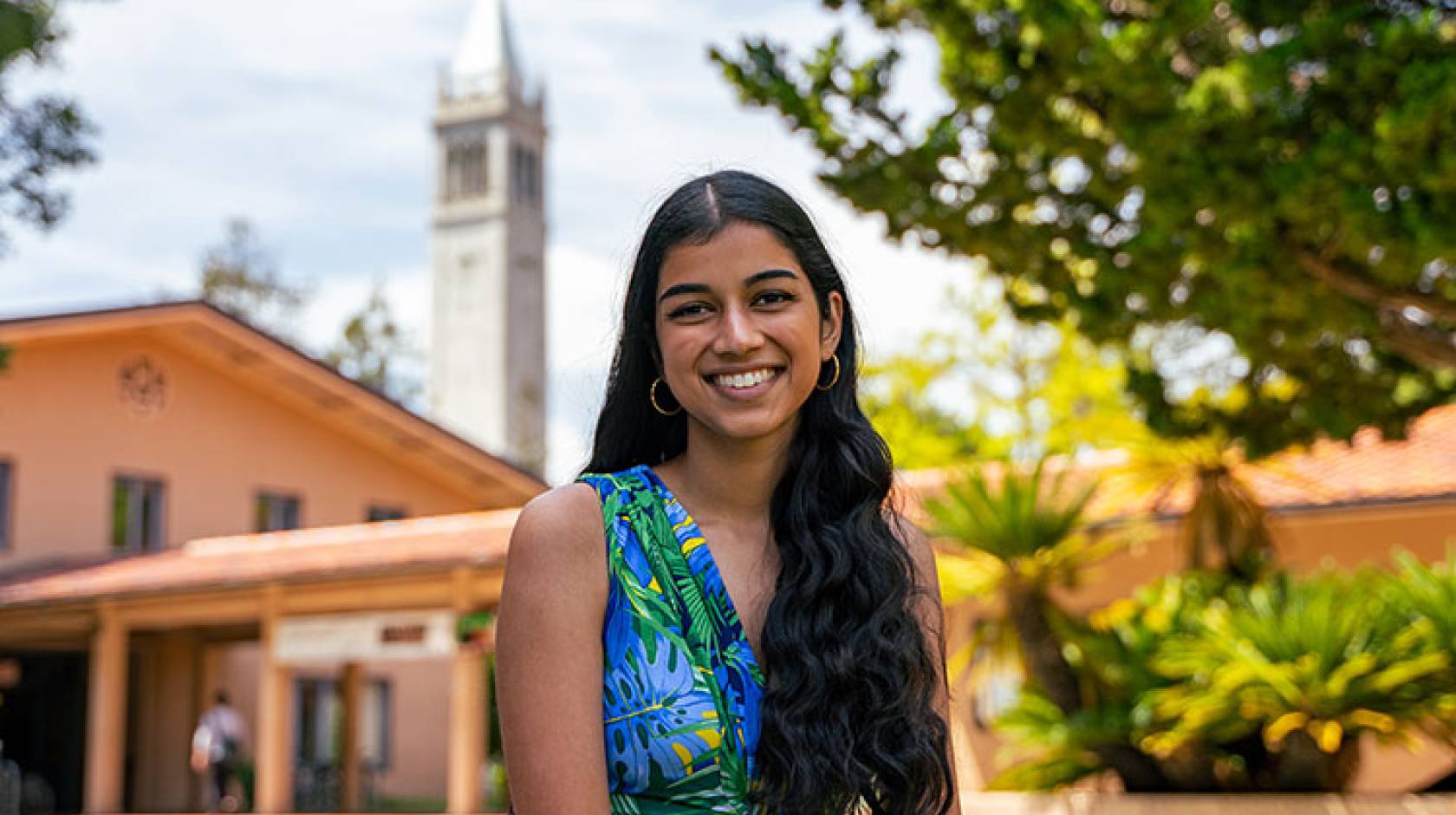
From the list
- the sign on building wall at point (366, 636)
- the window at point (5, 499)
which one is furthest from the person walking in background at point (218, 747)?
the window at point (5, 499)

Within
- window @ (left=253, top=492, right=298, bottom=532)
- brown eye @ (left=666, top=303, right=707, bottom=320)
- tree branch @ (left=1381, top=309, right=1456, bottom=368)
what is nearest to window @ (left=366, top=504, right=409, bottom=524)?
window @ (left=253, top=492, right=298, bottom=532)

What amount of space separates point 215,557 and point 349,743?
3100mm

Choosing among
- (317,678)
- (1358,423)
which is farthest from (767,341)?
(317,678)

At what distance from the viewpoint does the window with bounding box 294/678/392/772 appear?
28.8 meters

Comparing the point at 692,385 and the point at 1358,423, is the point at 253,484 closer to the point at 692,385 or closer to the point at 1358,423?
the point at 1358,423

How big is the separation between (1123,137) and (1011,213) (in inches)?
62.4

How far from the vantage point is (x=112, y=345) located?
26516 millimetres

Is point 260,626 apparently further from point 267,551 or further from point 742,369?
point 742,369

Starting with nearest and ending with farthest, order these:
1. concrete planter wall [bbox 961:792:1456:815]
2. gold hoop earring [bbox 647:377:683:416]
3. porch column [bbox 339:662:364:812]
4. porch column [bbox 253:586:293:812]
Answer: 1. gold hoop earring [bbox 647:377:683:416]
2. concrete planter wall [bbox 961:792:1456:815]
3. porch column [bbox 253:586:293:812]
4. porch column [bbox 339:662:364:812]

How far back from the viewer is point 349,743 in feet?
81.9

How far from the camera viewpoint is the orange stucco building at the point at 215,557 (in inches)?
862

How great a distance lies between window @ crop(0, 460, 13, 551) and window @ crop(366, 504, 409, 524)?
5758 mm

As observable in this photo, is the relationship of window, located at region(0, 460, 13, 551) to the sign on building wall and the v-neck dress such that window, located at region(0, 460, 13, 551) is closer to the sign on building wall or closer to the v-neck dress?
the sign on building wall

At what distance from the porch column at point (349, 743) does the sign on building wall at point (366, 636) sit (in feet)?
10.3
